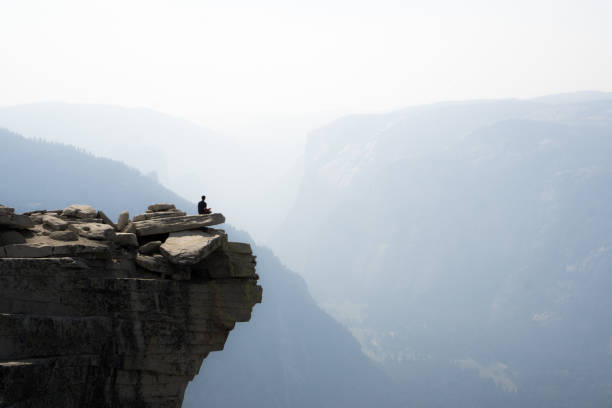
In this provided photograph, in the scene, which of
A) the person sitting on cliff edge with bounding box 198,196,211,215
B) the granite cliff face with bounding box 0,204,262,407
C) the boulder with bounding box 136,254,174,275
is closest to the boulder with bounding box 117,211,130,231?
the granite cliff face with bounding box 0,204,262,407

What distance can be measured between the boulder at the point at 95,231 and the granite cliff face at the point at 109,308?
0.05 m

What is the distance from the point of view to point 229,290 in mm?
16203

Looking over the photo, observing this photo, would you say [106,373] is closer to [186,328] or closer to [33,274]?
[186,328]

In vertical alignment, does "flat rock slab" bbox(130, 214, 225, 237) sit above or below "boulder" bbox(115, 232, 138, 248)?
above

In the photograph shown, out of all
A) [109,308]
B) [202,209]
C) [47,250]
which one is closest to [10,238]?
[47,250]

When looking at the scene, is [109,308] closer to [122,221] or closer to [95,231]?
[95,231]

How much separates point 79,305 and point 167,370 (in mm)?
3674

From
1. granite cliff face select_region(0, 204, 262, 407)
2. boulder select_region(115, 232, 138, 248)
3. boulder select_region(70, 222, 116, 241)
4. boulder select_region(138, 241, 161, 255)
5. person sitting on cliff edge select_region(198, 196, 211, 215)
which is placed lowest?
granite cliff face select_region(0, 204, 262, 407)

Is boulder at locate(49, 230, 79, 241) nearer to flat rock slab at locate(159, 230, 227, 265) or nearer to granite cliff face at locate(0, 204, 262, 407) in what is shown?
granite cliff face at locate(0, 204, 262, 407)

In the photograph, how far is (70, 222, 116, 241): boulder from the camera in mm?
15820

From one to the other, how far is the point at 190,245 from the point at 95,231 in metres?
3.51

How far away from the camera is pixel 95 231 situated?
15.9 meters

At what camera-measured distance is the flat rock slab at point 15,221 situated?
50.0 feet

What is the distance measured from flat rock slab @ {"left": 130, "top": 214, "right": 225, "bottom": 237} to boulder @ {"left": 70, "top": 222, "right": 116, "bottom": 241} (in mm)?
1124
